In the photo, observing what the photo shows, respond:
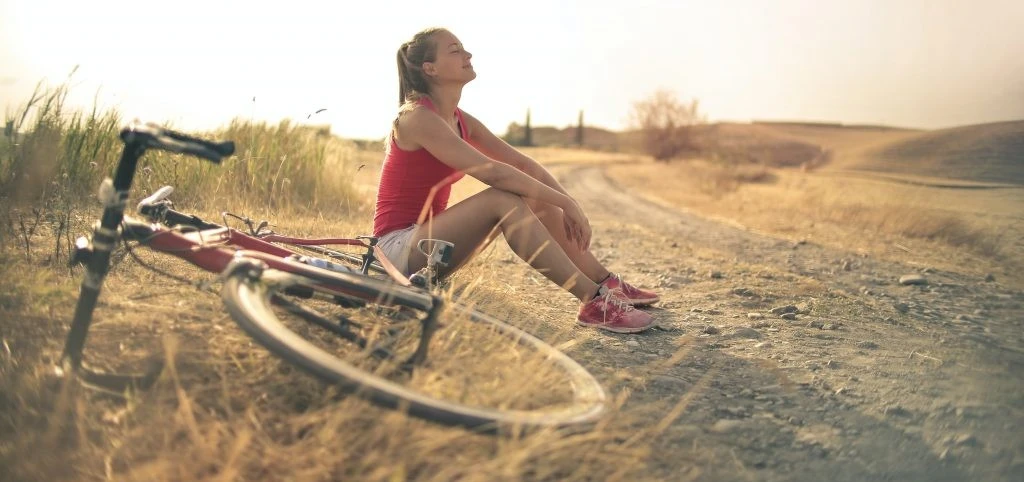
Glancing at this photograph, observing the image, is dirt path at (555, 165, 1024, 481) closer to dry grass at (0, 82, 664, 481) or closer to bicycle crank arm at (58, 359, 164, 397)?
dry grass at (0, 82, 664, 481)

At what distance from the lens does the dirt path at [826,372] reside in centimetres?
247

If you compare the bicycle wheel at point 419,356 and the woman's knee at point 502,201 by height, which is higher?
the woman's knee at point 502,201

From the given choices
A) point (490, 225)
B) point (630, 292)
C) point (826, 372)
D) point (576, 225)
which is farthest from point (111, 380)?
point (826, 372)

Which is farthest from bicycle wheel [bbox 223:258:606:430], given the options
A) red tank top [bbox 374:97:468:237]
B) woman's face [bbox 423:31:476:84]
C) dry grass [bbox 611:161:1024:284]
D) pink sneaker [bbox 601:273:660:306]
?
dry grass [bbox 611:161:1024:284]

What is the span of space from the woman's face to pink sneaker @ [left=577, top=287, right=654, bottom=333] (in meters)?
1.26

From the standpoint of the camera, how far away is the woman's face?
3631 millimetres

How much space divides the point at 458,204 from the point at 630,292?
1238 mm

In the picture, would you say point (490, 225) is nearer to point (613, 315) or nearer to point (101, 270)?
point (613, 315)

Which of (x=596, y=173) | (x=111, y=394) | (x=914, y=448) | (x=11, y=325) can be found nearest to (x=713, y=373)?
(x=914, y=448)

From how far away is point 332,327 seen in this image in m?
2.43

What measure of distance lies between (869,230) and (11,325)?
8.83 meters

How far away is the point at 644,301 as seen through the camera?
430 cm

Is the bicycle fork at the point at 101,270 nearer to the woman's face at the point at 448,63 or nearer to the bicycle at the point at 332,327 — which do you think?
the bicycle at the point at 332,327

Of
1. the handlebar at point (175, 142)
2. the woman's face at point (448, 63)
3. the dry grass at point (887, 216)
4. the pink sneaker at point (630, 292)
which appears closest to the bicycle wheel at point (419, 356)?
the handlebar at point (175, 142)
